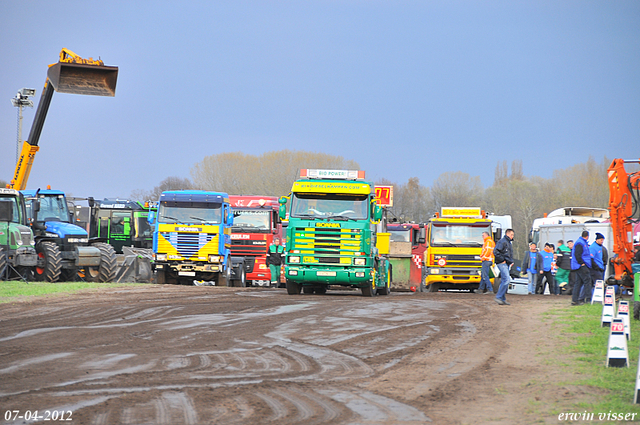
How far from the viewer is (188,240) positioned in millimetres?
Answer: 26203

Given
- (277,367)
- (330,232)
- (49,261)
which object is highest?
(330,232)

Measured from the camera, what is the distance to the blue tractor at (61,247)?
24469 mm

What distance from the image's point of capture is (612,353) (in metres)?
8.86

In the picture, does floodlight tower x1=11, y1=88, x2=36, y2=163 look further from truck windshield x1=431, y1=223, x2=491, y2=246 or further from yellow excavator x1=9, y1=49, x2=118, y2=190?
truck windshield x1=431, y1=223, x2=491, y2=246

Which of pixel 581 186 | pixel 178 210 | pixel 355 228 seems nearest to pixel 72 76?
pixel 178 210

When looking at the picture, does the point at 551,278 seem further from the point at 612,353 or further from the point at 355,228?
the point at 612,353

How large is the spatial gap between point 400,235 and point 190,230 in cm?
1078

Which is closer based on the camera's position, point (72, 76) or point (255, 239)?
point (72, 76)

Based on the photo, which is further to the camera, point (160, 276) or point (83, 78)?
point (160, 276)

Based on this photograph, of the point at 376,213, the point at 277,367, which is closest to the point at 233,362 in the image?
the point at 277,367

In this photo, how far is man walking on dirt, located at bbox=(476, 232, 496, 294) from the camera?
75.0 ft

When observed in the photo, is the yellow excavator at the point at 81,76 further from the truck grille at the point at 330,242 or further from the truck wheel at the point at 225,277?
the truck wheel at the point at 225,277

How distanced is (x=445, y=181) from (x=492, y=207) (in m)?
7.66

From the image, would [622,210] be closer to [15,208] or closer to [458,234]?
[458,234]
